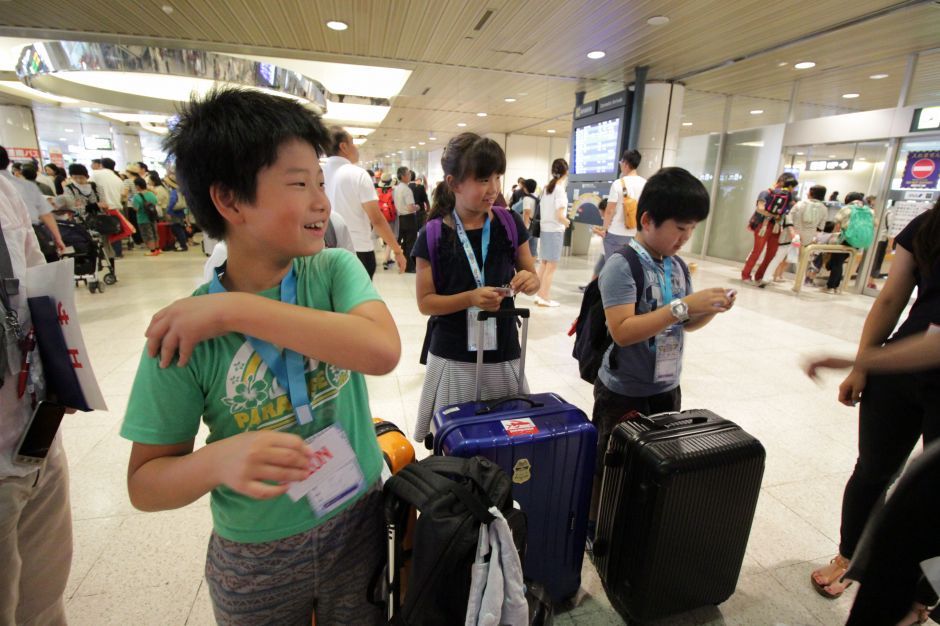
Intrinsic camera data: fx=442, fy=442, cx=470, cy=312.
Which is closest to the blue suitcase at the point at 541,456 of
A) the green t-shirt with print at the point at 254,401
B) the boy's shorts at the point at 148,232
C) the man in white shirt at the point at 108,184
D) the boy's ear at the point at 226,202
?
the green t-shirt with print at the point at 254,401

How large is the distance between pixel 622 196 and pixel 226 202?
4.92 meters

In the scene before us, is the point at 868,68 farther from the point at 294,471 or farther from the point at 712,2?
the point at 294,471

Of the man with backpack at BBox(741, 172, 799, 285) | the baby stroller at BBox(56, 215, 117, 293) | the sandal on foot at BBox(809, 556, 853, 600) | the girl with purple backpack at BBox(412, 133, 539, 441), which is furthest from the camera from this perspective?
the man with backpack at BBox(741, 172, 799, 285)

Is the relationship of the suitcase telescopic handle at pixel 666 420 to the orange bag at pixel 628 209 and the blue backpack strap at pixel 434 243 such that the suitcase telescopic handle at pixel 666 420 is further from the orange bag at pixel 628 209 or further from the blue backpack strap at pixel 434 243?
the orange bag at pixel 628 209

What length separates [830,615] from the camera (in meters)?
1.63

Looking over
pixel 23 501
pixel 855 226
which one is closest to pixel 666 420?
pixel 23 501

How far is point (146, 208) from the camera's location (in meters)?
9.09

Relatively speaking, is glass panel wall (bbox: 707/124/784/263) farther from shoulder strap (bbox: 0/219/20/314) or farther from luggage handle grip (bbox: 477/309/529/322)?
shoulder strap (bbox: 0/219/20/314)

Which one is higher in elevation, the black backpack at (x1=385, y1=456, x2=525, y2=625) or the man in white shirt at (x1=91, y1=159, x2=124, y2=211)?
the man in white shirt at (x1=91, y1=159, x2=124, y2=211)

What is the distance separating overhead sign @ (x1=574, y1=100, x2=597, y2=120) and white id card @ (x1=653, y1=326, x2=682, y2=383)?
7110mm

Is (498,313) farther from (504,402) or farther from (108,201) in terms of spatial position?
(108,201)

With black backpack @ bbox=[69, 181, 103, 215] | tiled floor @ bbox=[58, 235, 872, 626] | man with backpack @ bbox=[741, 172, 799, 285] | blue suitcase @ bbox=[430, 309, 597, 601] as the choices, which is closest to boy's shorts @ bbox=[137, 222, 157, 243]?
black backpack @ bbox=[69, 181, 103, 215]

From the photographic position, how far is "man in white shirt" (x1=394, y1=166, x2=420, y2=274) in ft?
25.0

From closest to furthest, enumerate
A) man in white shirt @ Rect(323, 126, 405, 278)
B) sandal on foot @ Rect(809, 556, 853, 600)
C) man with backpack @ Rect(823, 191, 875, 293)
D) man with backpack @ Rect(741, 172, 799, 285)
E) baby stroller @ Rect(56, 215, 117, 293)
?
sandal on foot @ Rect(809, 556, 853, 600)
man in white shirt @ Rect(323, 126, 405, 278)
baby stroller @ Rect(56, 215, 117, 293)
man with backpack @ Rect(823, 191, 875, 293)
man with backpack @ Rect(741, 172, 799, 285)
